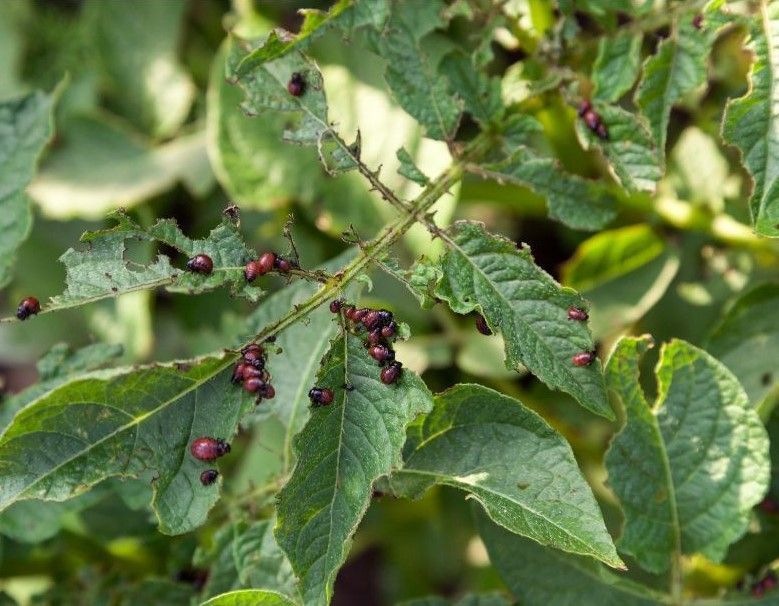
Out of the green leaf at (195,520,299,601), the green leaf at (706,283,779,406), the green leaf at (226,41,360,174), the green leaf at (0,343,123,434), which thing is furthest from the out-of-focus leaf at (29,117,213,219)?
the green leaf at (706,283,779,406)

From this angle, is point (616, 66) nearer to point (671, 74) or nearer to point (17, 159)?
point (671, 74)

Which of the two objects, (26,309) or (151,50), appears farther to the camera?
(151,50)

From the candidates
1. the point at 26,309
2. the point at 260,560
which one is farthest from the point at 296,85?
the point at 260,560

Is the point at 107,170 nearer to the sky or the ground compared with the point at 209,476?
nearer to the sky

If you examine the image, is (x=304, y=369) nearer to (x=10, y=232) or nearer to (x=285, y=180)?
(x=10, y=232)

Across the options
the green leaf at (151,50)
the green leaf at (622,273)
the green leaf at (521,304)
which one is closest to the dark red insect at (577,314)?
the green leaf at (521,304)

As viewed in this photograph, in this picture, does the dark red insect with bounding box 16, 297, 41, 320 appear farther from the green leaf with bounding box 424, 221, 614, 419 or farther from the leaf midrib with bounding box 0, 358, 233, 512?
the green leaf with bounding box 424, 221, 614, 419
